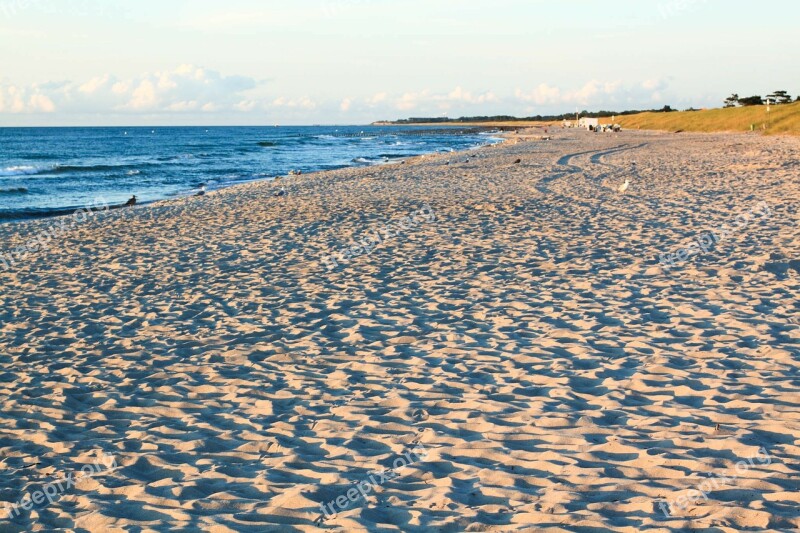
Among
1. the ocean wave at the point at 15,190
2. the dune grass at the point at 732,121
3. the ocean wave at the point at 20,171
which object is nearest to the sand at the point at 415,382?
the ocean wave at the point at 15,190

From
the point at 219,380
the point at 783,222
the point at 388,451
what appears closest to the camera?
the point at 388,451

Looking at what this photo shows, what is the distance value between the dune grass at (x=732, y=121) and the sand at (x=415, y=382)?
151 ft

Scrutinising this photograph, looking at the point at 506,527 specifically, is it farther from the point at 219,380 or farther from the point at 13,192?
the point at 13,192

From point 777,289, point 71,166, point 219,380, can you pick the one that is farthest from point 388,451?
point 71,166

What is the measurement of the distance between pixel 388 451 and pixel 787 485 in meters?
Answer: 2.54

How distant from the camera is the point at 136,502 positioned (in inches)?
178

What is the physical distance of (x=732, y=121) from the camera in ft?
234

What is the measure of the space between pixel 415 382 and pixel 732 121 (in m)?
74.5

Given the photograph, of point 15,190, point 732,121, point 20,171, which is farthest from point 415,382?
point 732,121

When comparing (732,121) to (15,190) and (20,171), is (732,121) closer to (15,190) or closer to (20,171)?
(20,171)

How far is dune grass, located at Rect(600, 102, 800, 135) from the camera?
54537 millimetres

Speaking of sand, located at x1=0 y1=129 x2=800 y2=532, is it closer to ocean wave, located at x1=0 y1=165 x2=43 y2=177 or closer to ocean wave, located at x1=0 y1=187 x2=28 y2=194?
ocean wave, located at x1=0 y1=187 x2=28 y2=194

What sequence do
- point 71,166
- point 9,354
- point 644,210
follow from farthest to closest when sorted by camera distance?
point 71,166
point 644,210
point 9,354

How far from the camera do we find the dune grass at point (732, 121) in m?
54.5
